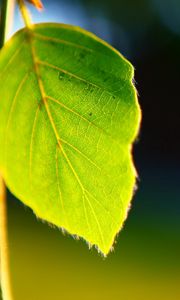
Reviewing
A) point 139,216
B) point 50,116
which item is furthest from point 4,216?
point 139,216

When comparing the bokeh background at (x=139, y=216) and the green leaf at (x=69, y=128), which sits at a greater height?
the green leaf at (x=69, y=128)

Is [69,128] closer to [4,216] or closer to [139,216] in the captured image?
[4,216]

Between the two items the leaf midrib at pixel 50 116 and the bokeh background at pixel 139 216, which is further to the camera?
the bokeh background at pixel 139 216

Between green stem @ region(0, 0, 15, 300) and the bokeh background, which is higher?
green stem @ region(0, 0, 15, 300)

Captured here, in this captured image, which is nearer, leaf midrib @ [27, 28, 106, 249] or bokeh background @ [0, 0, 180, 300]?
leaf midrib @ [27, 28, 106, 249]

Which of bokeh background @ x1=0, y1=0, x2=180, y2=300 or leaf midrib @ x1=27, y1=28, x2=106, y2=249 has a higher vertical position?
leaf midrib @ x1=27, y1=28, x2=106, y2=249

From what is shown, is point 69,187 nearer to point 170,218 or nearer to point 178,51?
point 170,218
